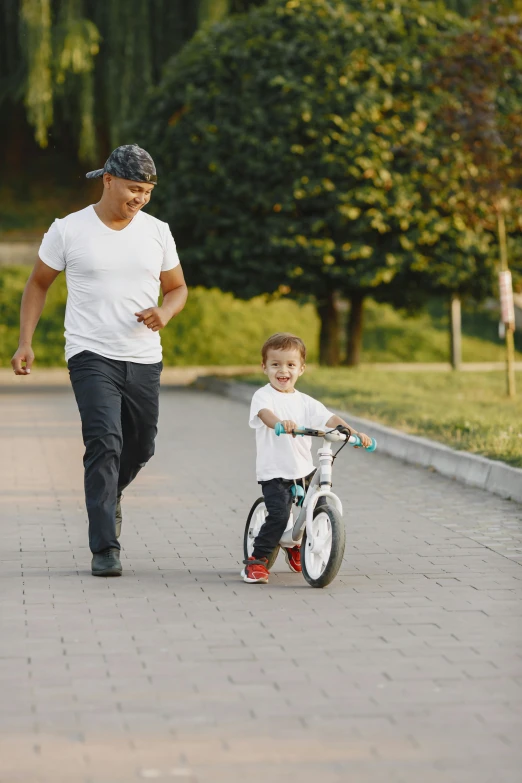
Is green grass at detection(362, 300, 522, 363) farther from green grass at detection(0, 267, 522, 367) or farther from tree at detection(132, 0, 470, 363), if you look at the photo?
tree at detection(132, 0, 470, 363)

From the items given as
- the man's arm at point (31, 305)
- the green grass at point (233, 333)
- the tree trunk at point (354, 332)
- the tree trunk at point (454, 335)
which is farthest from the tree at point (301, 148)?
the man's arm at point (31, 305)

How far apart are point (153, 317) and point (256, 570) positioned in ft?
4.41

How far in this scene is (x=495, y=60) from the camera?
1798cm

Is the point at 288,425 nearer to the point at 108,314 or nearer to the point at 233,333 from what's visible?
the point at 108,314

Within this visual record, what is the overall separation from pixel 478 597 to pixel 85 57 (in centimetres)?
2287

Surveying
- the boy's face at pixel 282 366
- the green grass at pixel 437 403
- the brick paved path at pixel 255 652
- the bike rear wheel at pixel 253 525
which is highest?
the boy's face at pixel 282 366

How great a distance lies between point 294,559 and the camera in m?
7.47

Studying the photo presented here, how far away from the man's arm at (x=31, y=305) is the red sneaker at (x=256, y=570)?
1.52m

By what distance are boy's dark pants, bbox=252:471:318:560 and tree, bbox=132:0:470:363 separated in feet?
49.7

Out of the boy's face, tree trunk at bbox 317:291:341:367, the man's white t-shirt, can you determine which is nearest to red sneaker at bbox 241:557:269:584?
the boy's face

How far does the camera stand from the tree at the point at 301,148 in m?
→ 22.2

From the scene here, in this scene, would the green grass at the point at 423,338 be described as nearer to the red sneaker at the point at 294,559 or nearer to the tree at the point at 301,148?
the tree at the point at 301,148

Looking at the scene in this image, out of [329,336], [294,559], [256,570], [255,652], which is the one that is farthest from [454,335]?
[255,652]

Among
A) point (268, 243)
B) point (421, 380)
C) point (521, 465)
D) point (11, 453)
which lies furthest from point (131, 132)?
point (521, 465)
